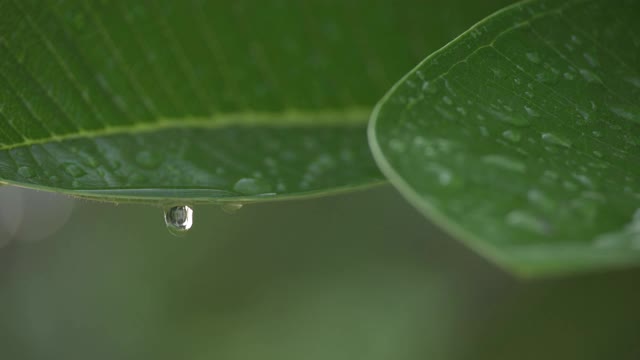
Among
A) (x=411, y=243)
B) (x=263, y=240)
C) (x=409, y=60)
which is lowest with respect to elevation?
(x=409, y=60)

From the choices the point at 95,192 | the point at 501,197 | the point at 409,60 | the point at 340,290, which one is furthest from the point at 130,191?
the point at 340,290

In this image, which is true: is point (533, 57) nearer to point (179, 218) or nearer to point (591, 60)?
point (591, 60)

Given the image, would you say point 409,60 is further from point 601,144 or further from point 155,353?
point 155,353

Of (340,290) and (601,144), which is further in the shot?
(340,290)

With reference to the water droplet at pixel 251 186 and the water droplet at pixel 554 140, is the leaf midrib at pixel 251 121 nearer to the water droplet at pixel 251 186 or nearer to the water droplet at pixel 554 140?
the water droplet at pixel 251 186

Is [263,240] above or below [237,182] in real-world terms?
above

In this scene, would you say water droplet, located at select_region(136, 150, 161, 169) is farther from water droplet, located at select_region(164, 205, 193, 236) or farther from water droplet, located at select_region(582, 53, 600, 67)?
water droplet, located at select_region(582, 53, 600, 67)
